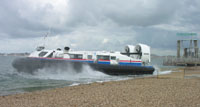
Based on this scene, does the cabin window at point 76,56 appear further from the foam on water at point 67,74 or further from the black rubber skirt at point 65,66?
the foam on water at point 67,74

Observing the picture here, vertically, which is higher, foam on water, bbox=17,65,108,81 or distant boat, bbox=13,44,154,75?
distant boat, bbox=13,44,154,75

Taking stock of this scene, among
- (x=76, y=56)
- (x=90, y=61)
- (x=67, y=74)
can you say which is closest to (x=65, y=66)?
(x=67, y=74)

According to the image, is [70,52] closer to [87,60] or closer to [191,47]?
[87,60]

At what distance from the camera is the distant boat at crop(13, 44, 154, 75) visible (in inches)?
528

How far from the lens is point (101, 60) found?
14.8 m

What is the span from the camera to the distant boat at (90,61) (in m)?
13.4

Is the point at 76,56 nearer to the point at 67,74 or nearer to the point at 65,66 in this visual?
the point at 65,66

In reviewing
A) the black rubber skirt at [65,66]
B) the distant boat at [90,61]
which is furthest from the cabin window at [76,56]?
the black rubber skirt at [65,66]

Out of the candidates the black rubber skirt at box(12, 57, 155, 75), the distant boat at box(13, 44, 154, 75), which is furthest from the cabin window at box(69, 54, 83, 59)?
the black rubber skirt at box(12, 57, 155, 75)

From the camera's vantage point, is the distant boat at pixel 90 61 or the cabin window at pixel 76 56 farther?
the cabin window at pixel 76 56

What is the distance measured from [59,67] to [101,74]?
3.11m

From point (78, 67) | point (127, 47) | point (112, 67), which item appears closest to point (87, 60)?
point (78, 67)

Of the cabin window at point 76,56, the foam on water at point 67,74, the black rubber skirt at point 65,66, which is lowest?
the foam on water at point 67,74

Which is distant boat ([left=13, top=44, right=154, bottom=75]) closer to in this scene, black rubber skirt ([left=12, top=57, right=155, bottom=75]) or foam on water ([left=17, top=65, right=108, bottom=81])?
black rubber skirt ([left=12, top=57, right=155, bottom=75])
